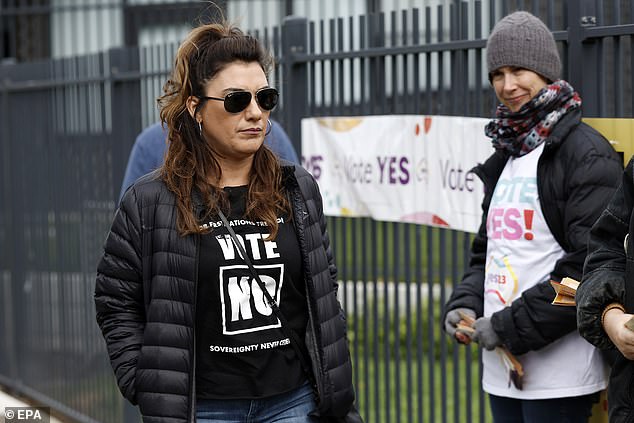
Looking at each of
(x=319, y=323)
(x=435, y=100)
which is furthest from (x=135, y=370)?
(x=435, y=100)

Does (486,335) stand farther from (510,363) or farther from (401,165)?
(401,165)

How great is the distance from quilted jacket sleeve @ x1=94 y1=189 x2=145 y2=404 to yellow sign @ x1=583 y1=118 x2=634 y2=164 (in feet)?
5.27

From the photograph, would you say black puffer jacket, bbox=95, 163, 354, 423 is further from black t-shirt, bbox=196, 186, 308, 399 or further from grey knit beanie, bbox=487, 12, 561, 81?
grey knit beanie, bbox=487, 12, 561, 81

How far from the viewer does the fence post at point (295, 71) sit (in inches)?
232

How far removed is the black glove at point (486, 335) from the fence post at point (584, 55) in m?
0.83

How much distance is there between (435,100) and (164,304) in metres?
1.90

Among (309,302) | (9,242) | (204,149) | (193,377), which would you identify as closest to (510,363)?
(309,302)

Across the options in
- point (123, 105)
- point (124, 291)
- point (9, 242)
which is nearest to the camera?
point (124, 291)

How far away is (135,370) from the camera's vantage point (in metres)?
3.59

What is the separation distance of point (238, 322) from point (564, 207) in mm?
1164

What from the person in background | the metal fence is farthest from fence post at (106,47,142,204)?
the person in background

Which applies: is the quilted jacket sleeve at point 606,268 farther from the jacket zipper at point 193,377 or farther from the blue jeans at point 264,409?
the jacket zipper at point 193,377

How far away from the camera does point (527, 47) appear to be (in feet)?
13.3

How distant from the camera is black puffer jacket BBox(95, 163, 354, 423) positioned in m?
3.51
